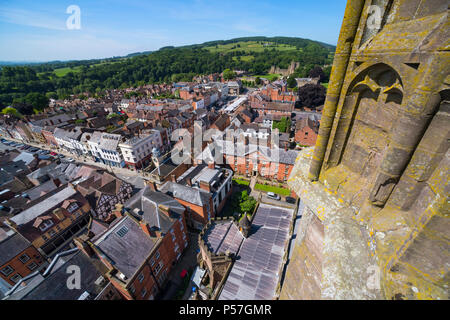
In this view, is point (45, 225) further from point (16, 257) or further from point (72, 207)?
point (16, 257)

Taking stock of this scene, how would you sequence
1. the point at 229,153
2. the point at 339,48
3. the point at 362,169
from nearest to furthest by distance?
the point at 339,48 → the point at 362,169 → the point at 229,153

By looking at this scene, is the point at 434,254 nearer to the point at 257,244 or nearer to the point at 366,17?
the point at 366,17

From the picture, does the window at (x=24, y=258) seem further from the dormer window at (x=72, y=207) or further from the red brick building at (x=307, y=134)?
the red brick building at (x=307, y=134)

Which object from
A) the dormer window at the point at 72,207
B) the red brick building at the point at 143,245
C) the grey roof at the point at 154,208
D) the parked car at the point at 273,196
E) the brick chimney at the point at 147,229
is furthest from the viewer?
the parked car at the point at 273,196

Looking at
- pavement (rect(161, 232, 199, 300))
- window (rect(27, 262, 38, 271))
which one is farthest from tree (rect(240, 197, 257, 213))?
window (rect(27, 262, 38, 271))

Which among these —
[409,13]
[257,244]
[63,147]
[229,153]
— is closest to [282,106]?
[229,153]

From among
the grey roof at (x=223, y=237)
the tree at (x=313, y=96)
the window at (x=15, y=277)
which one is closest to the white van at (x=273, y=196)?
the grey roof at (x=223, y=237)

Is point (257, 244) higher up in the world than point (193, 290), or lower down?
higher up

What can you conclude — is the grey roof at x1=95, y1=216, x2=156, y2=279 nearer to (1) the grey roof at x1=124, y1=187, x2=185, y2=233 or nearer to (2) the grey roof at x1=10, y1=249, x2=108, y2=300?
(1) the grey roof at x1=124, y1=187, x2=185, y2=233
